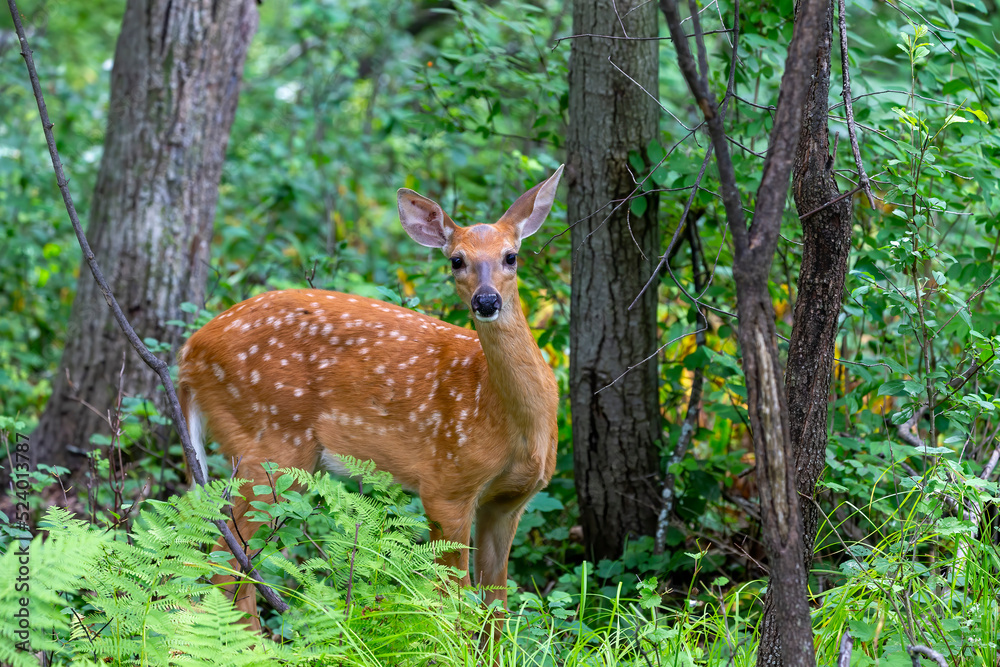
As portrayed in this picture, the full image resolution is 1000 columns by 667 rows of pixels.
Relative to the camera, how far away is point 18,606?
229cm

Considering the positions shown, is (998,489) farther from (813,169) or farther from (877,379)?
(813,169)

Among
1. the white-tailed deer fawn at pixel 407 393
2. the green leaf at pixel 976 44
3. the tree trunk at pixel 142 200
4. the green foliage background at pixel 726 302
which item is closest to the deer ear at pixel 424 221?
the white-tailed deer fawn at pixel 407 393

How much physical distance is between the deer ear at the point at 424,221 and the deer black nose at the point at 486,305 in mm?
639

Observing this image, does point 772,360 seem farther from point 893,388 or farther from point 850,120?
point 893,388

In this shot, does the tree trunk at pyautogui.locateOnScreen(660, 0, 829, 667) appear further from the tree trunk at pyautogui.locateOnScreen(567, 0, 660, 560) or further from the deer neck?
the tree trunk at pyautogui.locateOnScreen(567, 0, 660, 560)

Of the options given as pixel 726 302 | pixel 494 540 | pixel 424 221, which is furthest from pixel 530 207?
pixel 494 540

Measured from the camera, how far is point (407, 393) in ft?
13.3

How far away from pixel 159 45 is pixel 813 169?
4.04 meters

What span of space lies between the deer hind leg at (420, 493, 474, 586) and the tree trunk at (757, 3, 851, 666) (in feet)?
4.72

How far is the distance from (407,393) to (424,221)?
2.68 ft

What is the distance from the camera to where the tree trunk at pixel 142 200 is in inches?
202

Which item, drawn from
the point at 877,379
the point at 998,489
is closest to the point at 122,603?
the point at 998,489

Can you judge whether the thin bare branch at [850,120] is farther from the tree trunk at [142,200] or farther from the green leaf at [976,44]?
the tree trunk at [142,200]

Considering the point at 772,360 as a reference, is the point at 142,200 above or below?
below
